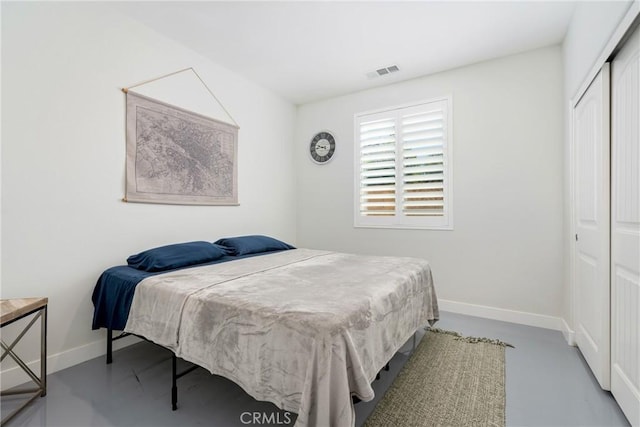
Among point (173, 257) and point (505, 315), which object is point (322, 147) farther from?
point (505, 315)

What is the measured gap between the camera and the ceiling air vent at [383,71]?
3348mm

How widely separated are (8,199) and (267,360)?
2.01m

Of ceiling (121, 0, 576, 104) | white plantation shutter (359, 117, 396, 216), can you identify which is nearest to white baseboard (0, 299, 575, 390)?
white plantation shutter (359, 117, 396, 216)

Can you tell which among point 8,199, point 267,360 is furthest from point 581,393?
point 8,199

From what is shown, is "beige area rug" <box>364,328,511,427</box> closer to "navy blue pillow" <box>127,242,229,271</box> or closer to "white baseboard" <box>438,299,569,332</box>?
"white baseboard" <box>438,299,569,332</box>

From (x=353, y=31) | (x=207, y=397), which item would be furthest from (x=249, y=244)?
(x=353, y=31)

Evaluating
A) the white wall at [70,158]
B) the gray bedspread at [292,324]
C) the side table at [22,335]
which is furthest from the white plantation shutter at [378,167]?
the side table at [22,335]

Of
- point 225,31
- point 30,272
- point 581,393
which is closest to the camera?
point 581,393

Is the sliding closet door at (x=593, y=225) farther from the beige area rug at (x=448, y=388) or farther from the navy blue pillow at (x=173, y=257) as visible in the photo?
the navy blue pillow at (x=173, y=257)

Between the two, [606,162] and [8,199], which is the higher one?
[606,162]

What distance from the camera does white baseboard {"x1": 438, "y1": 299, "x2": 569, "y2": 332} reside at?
284 cm

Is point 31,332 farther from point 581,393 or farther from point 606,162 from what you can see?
point 606,162

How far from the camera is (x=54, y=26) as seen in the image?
2105mm

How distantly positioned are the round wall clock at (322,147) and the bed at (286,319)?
7.13ft
